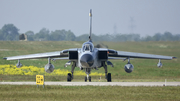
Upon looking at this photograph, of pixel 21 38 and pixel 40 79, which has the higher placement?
pixel 21 38

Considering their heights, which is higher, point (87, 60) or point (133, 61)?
point (87, 60)

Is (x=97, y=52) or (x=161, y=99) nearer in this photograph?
(x=161, y=99)

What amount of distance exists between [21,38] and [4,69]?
56286 mm

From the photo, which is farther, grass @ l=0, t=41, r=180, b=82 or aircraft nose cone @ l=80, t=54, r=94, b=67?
grass @ l=0, t=41, r=180, b=82

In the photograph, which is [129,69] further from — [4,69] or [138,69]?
[4,69]

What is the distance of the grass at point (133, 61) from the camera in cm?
3827

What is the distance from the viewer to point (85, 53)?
79.0 ft

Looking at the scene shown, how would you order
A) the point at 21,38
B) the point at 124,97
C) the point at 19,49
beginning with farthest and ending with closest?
the point at 21,38, the point at 19,49, the point at 124,97

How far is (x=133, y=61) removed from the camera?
52.4m

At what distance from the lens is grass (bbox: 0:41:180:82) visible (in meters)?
38.3

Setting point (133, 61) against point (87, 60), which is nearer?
point (87, 60)

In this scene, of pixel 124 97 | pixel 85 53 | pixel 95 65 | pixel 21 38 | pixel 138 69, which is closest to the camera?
pixel 124 97

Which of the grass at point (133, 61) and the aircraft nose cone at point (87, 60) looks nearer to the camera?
the aircraft nose cone at point (87, 60)

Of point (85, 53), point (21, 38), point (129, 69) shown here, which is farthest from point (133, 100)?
point (21, 38)
